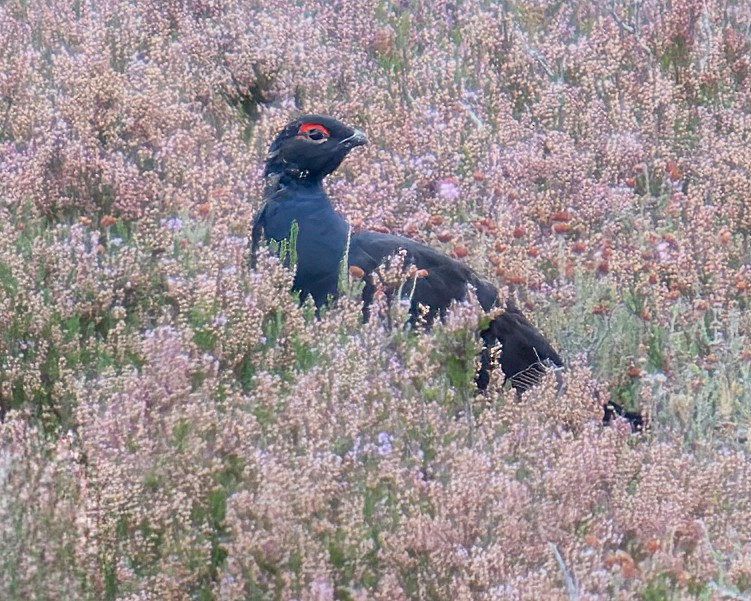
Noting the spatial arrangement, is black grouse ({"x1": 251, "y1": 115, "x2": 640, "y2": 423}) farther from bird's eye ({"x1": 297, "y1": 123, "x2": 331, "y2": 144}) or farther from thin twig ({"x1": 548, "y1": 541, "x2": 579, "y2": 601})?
thin twig ({"x1": 548, "y1": 541, "x2": 579, "y2": 601})

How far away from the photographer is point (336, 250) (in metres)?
6.09

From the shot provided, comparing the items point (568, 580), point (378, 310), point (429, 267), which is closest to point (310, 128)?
point (429, 267)

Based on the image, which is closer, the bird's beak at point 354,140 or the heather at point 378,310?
the heather at point 378,310

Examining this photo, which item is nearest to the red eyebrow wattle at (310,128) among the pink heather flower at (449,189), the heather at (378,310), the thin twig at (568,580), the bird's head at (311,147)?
the bird's head at (311,147)

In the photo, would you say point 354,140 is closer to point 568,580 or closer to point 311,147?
point 311,147

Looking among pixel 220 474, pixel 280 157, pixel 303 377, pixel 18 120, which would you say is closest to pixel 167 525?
pixel 220 474

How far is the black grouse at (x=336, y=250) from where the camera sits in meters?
5.98

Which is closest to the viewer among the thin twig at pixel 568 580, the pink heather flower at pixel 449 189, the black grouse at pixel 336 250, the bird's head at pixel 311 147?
the thin twig at pixel 568 580

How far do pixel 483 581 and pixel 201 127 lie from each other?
15.0 ft

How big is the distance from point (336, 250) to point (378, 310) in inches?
38.3

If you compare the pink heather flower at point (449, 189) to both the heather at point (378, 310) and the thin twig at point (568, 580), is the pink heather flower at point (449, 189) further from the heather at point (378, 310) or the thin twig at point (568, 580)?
the thin twig at point (568, 580)

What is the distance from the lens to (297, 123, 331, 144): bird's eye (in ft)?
21.5

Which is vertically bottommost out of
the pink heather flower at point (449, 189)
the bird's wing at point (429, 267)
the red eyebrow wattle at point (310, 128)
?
the pink heather flower at point (449, 189)

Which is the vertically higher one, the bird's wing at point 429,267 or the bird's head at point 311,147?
the bird's head at point 311,147
